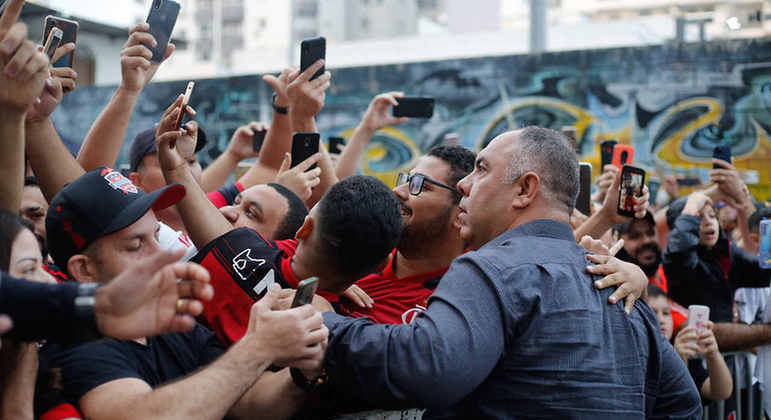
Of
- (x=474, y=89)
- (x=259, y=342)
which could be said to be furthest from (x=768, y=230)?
(x=474, y=89)

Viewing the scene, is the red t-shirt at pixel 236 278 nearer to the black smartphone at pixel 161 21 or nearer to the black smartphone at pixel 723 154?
the black smartphone at pixel 161 21

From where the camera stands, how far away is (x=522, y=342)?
6.80 feet

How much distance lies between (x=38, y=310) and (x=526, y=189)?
61.5 inches

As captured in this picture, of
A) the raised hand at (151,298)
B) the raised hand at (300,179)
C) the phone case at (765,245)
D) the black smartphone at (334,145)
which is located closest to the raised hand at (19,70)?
the raised hand at (151,298)

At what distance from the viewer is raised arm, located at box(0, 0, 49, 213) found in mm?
1887

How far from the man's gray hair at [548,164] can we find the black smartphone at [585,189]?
Result: 1500 mm

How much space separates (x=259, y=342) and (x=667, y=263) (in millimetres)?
3804

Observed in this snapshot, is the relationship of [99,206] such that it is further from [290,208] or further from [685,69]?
[685,69]

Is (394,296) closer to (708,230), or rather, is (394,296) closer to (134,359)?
(134,359)

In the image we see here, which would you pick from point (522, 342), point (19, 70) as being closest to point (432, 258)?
point (522, 342)

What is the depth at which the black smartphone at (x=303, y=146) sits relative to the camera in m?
3.57

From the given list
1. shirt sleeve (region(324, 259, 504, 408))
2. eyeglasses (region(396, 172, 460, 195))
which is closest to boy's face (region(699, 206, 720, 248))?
eyeglasses (region(396, 172, 460, 195))

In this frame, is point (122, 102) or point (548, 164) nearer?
point (548, 164)

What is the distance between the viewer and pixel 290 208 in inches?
130
